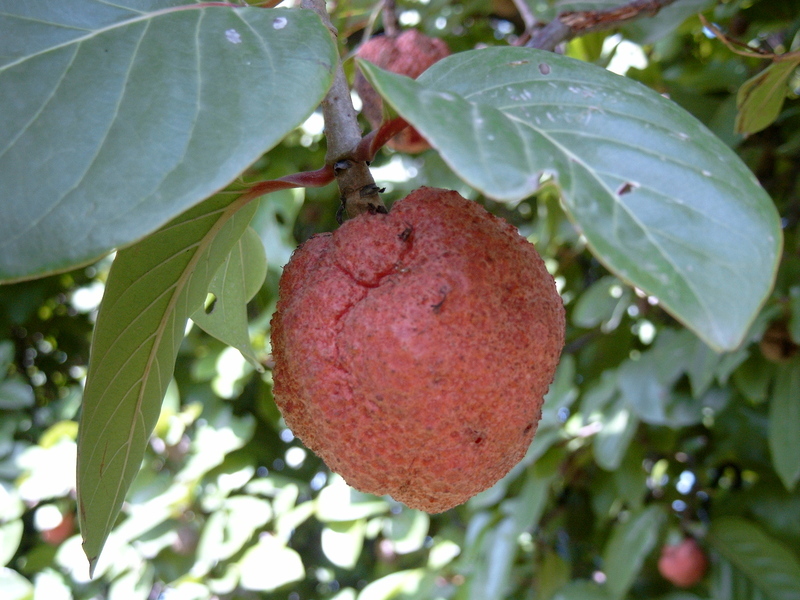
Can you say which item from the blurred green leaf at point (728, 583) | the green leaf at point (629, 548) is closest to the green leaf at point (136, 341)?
the green leaf at point (629, 548)

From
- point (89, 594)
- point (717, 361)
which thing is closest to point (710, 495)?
point (717, 361)

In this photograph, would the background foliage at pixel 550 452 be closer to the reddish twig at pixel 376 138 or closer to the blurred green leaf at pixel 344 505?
the blurred green leaf at pixel 344 505

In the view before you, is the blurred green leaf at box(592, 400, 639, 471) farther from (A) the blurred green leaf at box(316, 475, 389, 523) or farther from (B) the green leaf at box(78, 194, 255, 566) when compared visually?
(B) the green leaf at box(78, 194, 255, 566)

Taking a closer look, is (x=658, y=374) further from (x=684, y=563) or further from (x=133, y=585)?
(x=133, y=585)

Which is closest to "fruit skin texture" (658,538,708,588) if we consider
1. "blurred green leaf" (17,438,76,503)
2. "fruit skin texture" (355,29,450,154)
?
"fruit skin texture" (355,29,450,154)

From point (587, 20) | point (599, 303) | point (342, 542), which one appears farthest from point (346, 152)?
point (342, 542)

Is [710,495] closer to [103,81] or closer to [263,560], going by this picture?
[263,560]
